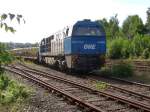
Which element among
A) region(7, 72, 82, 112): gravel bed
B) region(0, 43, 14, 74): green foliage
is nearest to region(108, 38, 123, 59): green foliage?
region(7, 72, 82, 112): gravel bed

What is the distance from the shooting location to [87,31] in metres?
22.4

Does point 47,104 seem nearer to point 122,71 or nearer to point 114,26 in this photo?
point 122,71

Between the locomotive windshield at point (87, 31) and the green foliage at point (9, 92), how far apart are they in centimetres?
1039

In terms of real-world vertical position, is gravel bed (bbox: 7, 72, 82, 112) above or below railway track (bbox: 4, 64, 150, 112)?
below

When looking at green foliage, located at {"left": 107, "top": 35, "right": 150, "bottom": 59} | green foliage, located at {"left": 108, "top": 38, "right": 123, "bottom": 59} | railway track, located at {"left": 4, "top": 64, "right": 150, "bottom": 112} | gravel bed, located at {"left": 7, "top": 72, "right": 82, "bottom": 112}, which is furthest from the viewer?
green foliage, located at {"left": 108, "top": 38, "right": 123, "bottom": 59}

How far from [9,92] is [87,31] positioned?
13624mm

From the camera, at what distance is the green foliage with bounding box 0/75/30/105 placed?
7.53 metres

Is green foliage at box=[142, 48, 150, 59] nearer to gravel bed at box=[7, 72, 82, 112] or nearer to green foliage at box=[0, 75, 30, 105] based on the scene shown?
gravel bed at box=[7, 72, 82, 112]

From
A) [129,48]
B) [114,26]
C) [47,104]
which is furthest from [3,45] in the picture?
[114,26]

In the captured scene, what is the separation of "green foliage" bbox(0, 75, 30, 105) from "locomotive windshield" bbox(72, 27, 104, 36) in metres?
10.4

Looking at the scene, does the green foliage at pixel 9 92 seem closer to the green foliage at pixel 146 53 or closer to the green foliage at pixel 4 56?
the green foliage at pixel 4 56

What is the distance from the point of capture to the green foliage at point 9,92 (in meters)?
7.53

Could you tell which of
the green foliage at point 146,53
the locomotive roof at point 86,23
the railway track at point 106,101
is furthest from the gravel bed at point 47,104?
the green foliage at point 146,53

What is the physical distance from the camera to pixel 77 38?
71.6 feet
